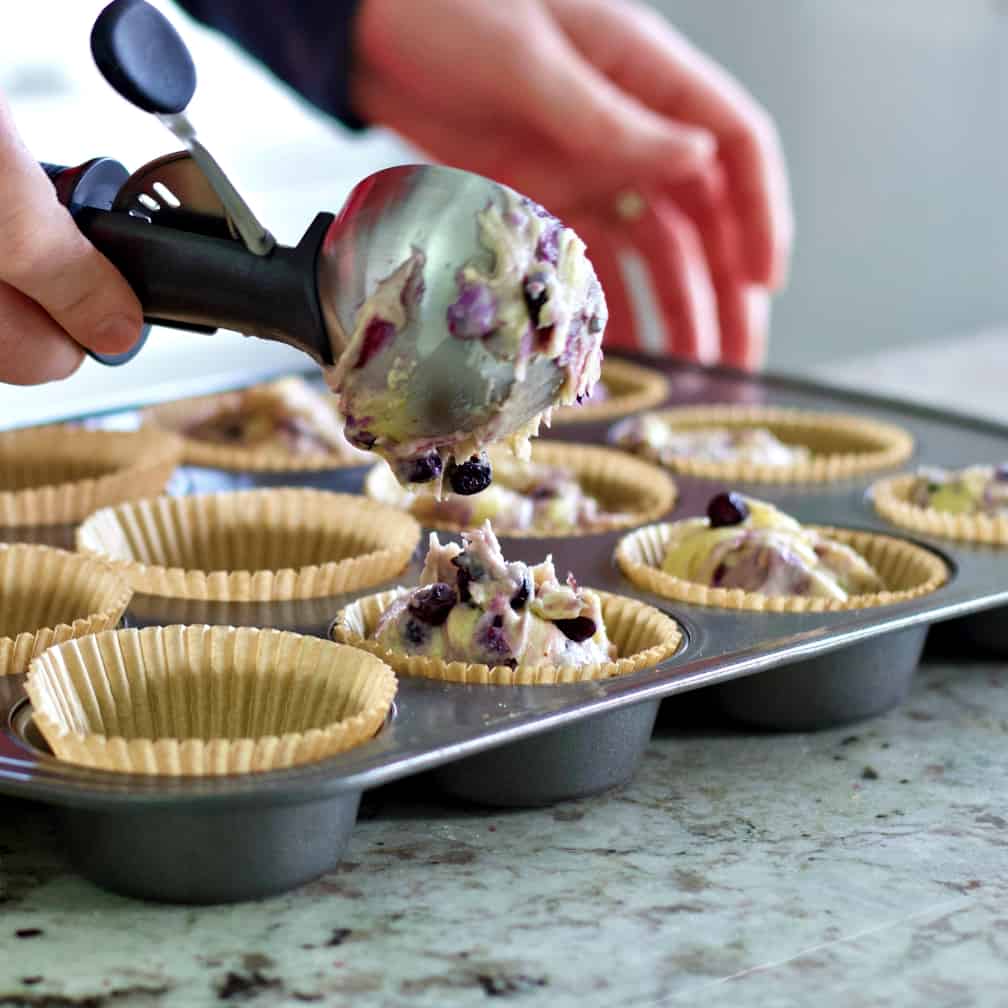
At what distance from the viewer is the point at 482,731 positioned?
1.94 meters

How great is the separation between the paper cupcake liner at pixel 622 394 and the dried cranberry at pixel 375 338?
1550 mm

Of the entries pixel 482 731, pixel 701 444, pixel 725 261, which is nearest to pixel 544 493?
pixel 701 444

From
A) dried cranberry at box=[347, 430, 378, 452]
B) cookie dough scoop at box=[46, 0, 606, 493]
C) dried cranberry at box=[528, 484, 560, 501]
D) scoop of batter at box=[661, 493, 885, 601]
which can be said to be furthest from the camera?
dried cranberry at box=[528, 484, 560, 501]

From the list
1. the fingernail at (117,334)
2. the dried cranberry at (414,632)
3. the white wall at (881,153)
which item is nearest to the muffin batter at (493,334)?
the fingernail at (117,334)

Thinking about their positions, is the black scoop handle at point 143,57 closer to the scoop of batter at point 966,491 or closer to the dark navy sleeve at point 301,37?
the scoop of batter at point 966,491

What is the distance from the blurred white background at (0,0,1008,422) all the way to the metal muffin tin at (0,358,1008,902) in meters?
4.14

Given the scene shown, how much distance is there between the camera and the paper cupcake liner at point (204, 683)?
2.06m

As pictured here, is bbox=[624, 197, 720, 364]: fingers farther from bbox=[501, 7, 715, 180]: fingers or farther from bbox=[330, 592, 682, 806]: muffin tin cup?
bbox=[330, 592, 682, 806]: muffin tin cup

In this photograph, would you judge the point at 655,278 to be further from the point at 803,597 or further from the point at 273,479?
the point at 803,597

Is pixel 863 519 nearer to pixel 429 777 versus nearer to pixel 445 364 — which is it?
pixel 429 777

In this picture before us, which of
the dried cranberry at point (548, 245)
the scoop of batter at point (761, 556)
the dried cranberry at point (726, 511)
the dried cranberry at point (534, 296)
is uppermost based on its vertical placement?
the dried cranberry at point (548, 245)

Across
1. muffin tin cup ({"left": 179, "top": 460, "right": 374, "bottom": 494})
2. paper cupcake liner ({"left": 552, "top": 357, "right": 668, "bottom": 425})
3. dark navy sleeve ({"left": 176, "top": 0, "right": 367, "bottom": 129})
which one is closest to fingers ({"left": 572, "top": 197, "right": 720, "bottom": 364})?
paper cupcake liner ({"left": 552, "top": 357, "right": 668, "bottom": 425})

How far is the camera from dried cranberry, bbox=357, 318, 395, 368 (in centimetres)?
186

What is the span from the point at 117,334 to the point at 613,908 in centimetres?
85
